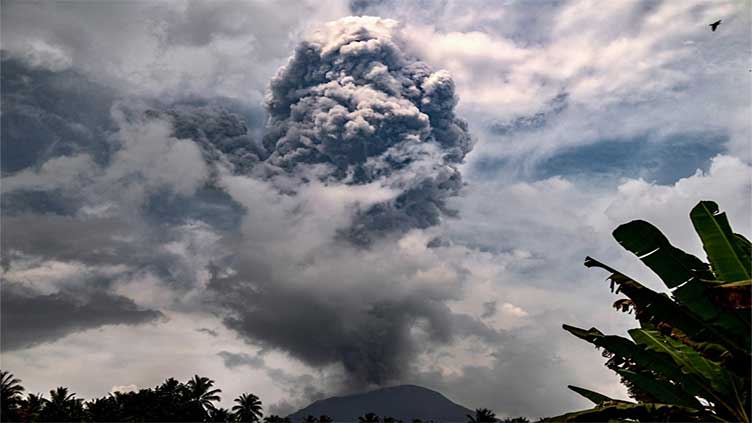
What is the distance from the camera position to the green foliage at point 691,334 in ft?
28.9

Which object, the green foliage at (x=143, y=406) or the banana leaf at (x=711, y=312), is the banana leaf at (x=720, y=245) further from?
the green foliage at (x=143, y=406)

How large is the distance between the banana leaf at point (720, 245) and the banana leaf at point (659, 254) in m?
0.31

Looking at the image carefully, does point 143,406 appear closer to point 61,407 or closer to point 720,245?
point 61,407

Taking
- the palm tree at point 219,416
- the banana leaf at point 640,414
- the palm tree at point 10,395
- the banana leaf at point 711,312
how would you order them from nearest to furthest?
the banana leaf at point 711,312, the banana leaf at point 640,414, the palm tree at point 10,395, the palm tree at point 219,416

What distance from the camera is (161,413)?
219 ft

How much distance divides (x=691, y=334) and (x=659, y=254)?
1477 millimetres

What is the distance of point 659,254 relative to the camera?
9.14 metres

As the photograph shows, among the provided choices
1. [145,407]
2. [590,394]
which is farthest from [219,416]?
[590,394]

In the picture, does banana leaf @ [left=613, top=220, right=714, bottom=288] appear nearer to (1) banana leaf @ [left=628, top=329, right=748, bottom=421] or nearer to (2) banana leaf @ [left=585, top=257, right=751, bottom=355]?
(2) banana leaf @ [left=585, top=257, right=751, bottom=355]

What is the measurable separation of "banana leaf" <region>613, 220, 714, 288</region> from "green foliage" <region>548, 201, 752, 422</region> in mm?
13

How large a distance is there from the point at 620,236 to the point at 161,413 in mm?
66572

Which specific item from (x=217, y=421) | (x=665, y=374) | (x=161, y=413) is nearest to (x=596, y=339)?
(x=665, y=374)

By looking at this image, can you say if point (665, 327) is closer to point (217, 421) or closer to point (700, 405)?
point (700, 405)

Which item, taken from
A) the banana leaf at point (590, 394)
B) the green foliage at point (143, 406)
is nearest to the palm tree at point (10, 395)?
the green foliage at point (143, 406)
